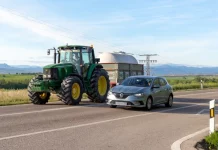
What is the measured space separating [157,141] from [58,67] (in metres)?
10.0

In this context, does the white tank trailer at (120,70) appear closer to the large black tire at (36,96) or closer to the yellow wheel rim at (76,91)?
the large black tire at (36,96)

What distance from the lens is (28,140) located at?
8.56 m

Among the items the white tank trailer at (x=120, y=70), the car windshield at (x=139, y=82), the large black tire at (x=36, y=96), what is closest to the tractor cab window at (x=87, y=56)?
the large black tire at (x=36, y=96)

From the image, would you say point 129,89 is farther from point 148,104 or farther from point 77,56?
point 77,56

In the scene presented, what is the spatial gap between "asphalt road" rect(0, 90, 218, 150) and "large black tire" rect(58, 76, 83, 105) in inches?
116

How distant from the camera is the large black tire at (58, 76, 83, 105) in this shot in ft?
56.0

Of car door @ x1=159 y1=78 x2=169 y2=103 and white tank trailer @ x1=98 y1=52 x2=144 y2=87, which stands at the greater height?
white tank trailer @ x1=98 y1=52 x2=144 y2=87

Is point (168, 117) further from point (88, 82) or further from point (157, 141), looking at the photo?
point (88, 82)

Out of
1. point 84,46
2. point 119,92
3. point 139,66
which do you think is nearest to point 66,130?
point 119,92

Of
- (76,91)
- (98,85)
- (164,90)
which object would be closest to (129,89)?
(164,90)

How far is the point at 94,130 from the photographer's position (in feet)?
33.8

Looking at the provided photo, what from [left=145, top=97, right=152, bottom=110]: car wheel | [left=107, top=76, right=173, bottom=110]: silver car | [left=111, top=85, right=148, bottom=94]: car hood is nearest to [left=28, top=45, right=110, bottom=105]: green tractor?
[left=107, top=76, right=173, bottom=110]: silver car

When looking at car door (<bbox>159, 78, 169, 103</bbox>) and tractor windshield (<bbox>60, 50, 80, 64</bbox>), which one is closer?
car door (<bbox>159, 78, 169, 103</bbox>)

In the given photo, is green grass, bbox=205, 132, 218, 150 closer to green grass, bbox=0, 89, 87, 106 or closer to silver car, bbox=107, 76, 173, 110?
silver car, bbox=107, 76, 173, 110
